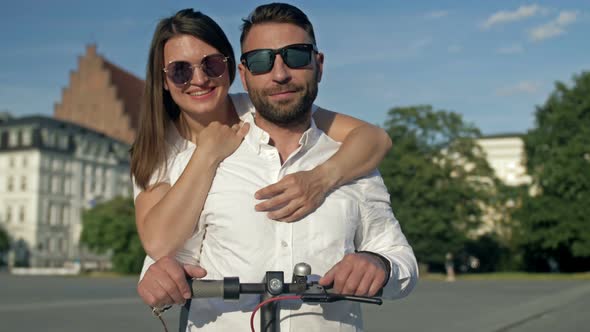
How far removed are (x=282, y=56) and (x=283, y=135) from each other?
9.4 inches

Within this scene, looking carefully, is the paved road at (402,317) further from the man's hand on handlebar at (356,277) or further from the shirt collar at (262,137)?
the man's hand on handlebar at (356,277)

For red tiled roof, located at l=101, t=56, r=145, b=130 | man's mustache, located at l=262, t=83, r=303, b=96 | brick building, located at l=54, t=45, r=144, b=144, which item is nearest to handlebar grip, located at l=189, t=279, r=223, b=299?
man's mustache, located at l=262, t=83, r=303, b=96

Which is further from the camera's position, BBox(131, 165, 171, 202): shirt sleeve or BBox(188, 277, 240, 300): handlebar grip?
BBox(131, 165, 171, 202): shirt sleeve

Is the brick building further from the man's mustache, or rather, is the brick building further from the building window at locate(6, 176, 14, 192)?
the man's mustache

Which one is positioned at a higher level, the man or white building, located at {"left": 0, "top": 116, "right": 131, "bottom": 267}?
white building, located at {"left": 0, "top": 116, "right": 131, "bottom": 267}

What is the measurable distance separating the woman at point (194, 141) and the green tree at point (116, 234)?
49.8 meters

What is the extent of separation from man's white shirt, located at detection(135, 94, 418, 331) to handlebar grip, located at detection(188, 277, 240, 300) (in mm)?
263

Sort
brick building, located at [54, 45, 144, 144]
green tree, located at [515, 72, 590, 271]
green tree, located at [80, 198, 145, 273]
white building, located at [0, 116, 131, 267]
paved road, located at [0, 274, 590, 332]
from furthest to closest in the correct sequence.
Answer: brick building, located at [54, 45, 144, 144] → white building, located at [0, 116, 131, 267] → green tree, located at [80, 198, 145, 273] → green tree, located at [515, 72, 590, 271] → paved road, located at [0, 274, 590, 332]

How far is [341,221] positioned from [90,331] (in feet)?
29.3

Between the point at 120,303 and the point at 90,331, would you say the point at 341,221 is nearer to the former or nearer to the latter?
the point at 90,331

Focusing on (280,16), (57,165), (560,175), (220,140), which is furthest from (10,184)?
(280,16)

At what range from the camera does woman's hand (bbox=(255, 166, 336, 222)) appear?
198 cm

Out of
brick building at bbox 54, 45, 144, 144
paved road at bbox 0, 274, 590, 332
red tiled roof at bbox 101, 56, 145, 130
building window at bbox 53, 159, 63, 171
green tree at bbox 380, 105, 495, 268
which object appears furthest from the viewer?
red tiled roof at bbox 101, 56, 145, 130

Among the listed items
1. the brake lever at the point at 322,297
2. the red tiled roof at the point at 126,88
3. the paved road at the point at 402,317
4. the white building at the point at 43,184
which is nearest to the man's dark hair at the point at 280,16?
the brake lever at the point at 322,297
